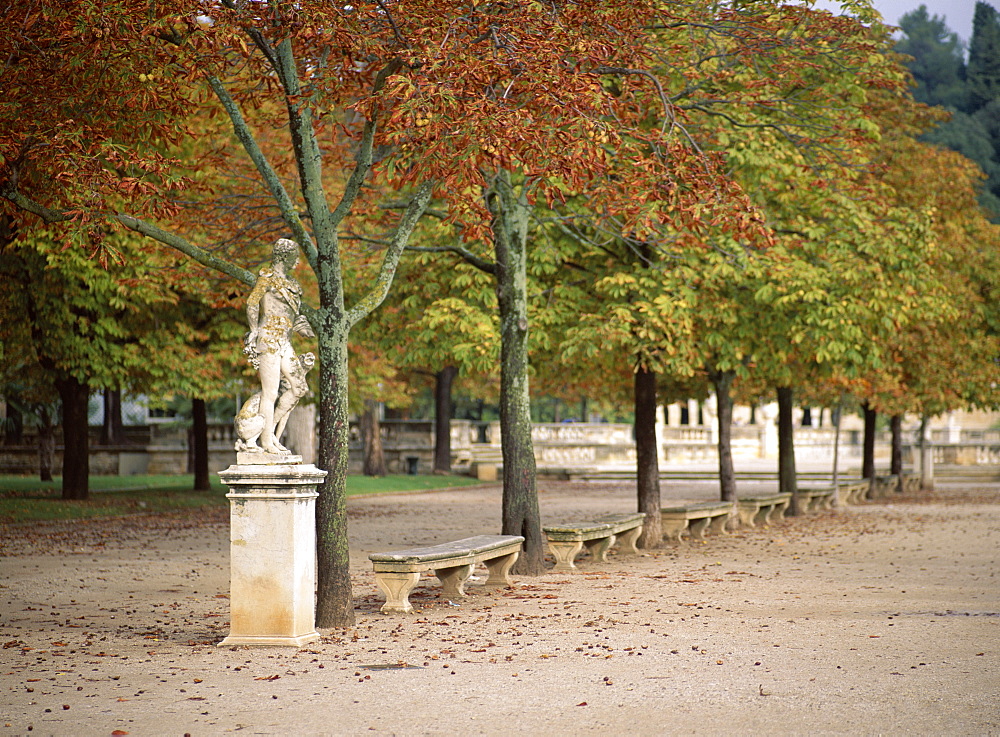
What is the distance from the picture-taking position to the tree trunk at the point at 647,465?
18.5m

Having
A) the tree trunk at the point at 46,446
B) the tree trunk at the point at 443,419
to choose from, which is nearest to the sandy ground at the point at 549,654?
the tree trunk at the point at 46,446

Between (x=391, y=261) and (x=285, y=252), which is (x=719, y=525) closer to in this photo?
(x=391, y=261)

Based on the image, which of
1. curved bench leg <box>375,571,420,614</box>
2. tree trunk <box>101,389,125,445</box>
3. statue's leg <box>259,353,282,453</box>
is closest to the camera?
statue's leg <box>259,353,282,453</box>

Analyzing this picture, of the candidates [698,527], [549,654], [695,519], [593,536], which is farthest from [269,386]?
[698,527]

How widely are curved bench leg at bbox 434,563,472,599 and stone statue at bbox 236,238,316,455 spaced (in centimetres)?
318

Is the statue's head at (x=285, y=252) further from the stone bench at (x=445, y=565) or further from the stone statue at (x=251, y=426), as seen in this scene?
the stone bench at (x=445, y=565)

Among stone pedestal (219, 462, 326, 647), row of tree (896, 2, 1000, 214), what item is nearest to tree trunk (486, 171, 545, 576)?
stone pedestal (219, 462, 326, 647)

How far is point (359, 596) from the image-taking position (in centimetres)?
1279

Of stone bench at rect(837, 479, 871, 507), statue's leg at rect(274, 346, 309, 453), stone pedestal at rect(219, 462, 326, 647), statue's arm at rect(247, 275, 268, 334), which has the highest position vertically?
statue's arm at rect(247, 275, 268, 334)

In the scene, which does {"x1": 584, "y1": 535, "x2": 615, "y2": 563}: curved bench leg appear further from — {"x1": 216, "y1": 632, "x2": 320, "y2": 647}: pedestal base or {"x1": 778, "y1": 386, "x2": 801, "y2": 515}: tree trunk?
{"x1": 778, "y1": 386, "x2": 801, "y2": 515}: tree trunk

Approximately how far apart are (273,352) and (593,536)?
6.96 meters

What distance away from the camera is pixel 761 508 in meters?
23.9

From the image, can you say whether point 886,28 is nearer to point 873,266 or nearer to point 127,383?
point 873,266

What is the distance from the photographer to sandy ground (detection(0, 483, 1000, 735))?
6898 millimetres
